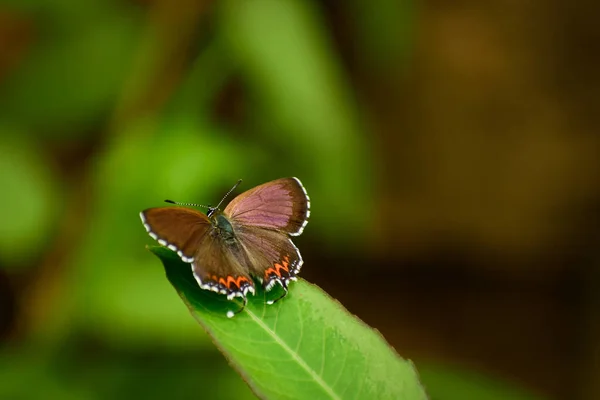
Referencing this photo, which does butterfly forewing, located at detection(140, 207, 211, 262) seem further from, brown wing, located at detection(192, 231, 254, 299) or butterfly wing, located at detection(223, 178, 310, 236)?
butterfly wing, located at detection(223, 178, 310, 236)

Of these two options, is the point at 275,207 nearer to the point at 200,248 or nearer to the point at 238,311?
the point at 200,248

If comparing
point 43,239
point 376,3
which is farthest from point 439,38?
point 43,239

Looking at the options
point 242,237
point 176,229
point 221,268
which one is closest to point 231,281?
point 221,268

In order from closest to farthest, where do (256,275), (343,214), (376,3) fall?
(256,275)
(376,3)
(343,214)

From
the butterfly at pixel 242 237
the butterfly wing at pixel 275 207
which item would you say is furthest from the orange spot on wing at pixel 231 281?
the butterfly wing at pixel 275 207

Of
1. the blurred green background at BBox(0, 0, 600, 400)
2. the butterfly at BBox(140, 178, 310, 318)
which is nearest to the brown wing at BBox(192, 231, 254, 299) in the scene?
the butterfly at BBox(140, 178, 310, 318)

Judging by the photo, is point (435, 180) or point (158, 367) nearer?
point (158, 367)

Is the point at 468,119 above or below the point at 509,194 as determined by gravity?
above

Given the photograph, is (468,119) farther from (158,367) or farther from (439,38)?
(158,367)
